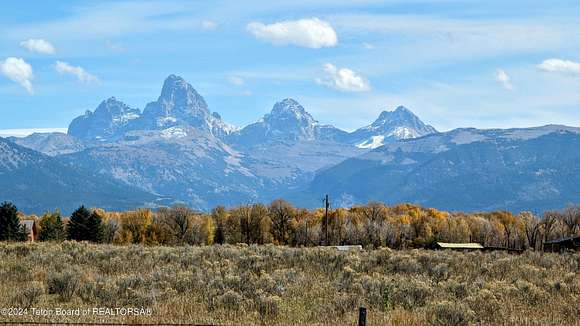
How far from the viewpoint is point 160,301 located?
1670cm

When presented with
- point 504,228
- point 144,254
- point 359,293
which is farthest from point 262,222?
point 359,293

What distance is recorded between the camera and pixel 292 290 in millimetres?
18984

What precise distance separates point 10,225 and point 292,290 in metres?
67.2

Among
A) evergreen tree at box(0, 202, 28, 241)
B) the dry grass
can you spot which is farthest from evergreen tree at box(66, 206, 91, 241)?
the dry grass

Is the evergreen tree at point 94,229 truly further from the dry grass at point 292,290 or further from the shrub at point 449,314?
the shrub at point 449,314

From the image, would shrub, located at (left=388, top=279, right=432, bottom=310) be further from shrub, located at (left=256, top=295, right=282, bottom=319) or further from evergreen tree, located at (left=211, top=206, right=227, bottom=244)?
evergreen tree, located at (left=211, top=206, right=227, bottom=244)

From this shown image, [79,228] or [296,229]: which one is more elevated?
[79,228]

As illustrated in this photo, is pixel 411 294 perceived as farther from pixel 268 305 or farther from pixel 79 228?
pixel 79 228

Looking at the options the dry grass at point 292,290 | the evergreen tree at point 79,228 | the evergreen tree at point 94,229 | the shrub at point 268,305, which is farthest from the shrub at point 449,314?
the evergreen tree at point 79,228

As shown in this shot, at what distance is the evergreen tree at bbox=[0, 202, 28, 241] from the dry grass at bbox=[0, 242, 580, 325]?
5282 cm

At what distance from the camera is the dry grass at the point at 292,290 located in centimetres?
1553

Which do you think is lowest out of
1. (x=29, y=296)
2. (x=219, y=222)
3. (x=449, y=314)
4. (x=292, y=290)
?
(x=449, y=314)

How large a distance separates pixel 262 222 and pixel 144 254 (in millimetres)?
76480

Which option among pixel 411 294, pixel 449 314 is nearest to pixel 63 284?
pixel 411 294
